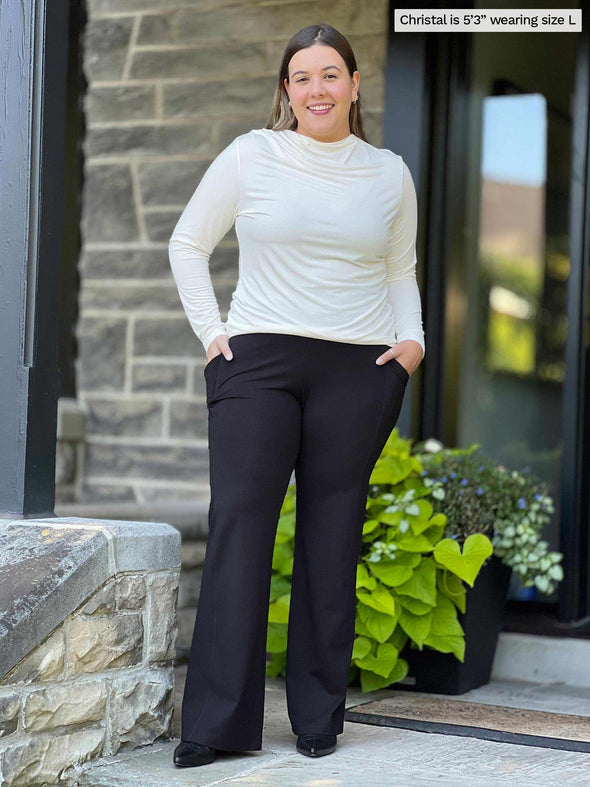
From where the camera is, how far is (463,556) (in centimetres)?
310

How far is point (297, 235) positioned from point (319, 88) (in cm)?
32

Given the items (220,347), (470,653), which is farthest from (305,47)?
(470,653)

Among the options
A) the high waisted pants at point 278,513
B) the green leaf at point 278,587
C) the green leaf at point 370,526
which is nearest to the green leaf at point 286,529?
the green leaf at point 278,587

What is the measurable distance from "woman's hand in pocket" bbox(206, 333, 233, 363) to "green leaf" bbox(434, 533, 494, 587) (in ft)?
3.33

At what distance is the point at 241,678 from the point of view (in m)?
2.36

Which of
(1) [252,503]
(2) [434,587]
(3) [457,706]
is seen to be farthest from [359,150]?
(3) [457,706]

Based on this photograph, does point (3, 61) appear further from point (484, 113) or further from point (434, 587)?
point (484, 113)

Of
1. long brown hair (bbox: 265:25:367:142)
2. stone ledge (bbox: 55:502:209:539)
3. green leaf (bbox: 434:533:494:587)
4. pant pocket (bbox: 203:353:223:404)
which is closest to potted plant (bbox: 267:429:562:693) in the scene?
green leaf (bbox: 434:533:494:587)

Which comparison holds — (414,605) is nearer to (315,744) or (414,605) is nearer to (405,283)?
(315,744)

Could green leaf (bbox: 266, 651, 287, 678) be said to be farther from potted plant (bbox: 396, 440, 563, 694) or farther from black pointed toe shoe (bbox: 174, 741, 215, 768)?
black pointed toe shoe (bbox: 174, 741, 215, 768)

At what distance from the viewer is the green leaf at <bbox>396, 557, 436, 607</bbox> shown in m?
3.08

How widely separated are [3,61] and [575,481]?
86.9 inches

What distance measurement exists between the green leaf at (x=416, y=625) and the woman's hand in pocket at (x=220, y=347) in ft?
3.54

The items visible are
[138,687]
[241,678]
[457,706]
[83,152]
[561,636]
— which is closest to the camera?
[241,678]
